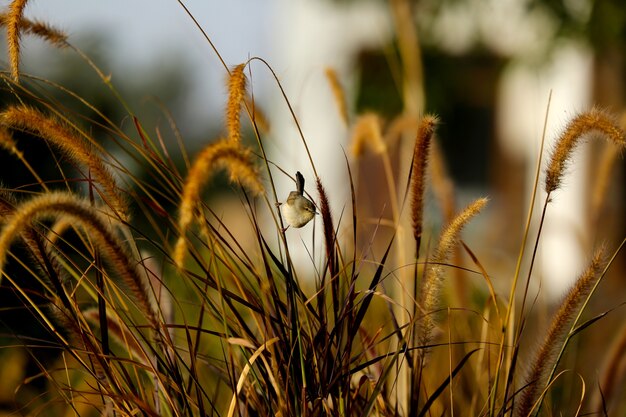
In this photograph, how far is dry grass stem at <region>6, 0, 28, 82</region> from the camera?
1.07 m

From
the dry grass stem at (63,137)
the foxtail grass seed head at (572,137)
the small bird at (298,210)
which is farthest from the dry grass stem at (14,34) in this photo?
the foxtail grass seed head at (572,137)

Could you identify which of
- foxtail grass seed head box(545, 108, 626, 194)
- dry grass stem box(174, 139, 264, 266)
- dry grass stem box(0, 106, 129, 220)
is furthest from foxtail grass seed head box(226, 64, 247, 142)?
foxtail grass seed head box(545, 108, 626, 194)

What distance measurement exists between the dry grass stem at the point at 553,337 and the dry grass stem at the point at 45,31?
770mm

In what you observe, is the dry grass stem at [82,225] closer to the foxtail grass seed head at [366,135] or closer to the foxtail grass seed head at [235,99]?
the foxtail grass seed head at [235,99]

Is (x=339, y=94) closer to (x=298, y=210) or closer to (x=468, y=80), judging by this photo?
(x=298, y=210)

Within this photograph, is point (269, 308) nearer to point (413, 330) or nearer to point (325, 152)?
point (413, 330)

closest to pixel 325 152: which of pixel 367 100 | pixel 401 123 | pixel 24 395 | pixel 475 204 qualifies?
pixel 367 100

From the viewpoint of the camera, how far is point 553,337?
1095 mm

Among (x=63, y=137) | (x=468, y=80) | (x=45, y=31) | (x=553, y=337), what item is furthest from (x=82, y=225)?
(x=468, y=80)

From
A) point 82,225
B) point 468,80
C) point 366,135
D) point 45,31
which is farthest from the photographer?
point 468,80

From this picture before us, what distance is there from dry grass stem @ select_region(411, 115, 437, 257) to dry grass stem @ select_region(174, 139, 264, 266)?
0.20 meters

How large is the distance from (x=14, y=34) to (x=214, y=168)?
314 millimetres

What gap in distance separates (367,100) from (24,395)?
13.3 feet

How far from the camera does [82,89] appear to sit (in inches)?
234
